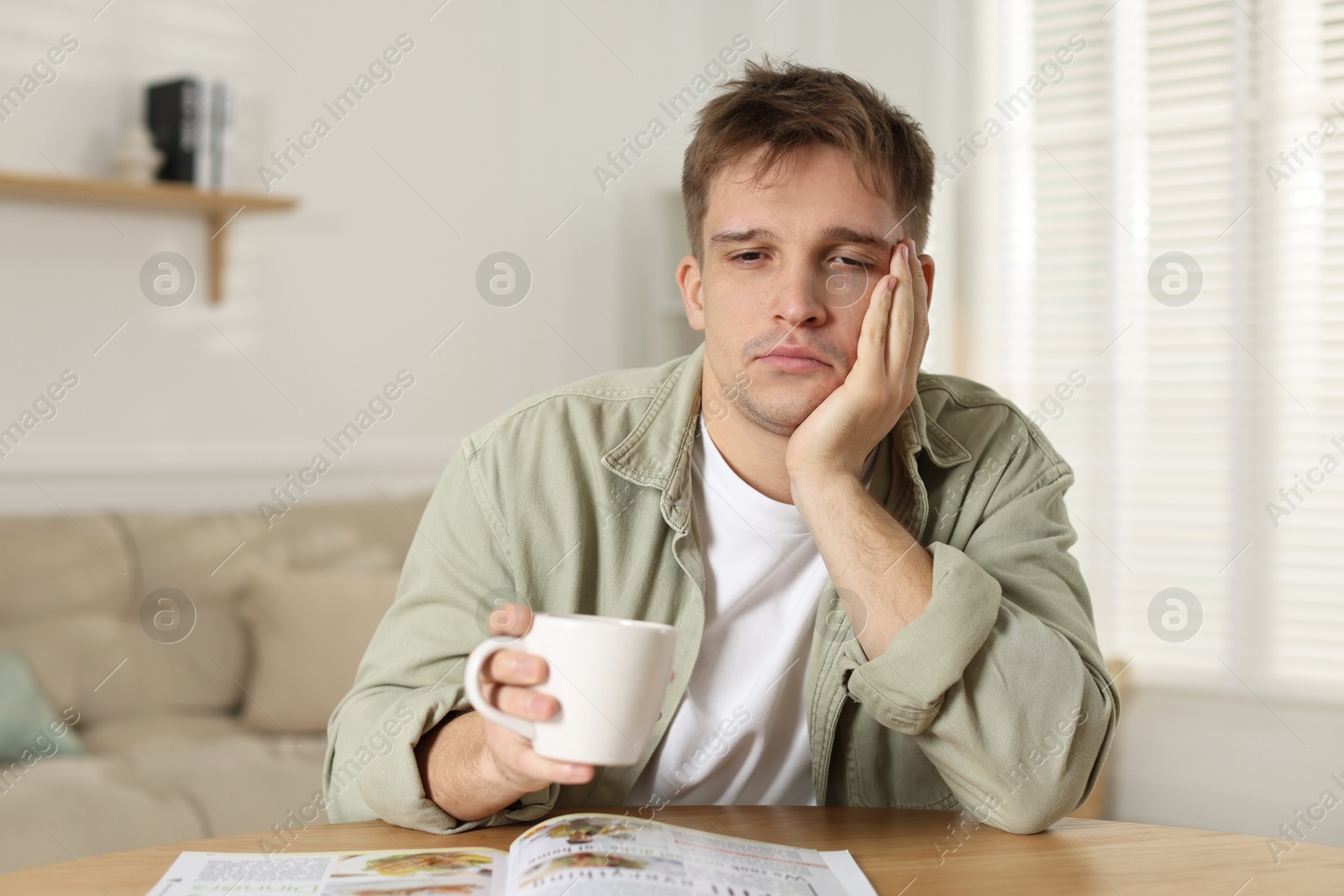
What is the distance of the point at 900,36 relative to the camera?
10.7ft

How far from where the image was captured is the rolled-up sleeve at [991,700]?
979 mm

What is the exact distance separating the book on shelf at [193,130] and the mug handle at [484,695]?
2.30m

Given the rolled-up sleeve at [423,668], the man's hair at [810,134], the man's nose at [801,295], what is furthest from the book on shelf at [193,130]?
the man's nose at [801,295]

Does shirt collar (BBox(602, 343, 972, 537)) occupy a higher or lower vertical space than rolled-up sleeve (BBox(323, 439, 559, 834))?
higher

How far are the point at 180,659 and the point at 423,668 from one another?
5.20 ft

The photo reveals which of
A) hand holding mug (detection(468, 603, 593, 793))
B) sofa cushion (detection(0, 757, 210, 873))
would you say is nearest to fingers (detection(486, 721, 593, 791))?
hand holding mug (detection(468, 603, 593, 793))

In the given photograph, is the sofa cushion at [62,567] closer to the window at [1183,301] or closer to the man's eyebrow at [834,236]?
the man's eyebrow at [834,236]

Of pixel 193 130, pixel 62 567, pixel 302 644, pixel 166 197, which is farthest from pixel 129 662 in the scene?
pixel 193 130

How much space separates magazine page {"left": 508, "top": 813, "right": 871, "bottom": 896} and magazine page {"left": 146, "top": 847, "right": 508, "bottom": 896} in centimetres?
3

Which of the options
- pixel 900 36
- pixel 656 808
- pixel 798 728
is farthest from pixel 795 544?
pixel 900 36

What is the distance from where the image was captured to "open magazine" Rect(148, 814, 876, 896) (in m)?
0.73

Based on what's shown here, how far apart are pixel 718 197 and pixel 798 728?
0.60 m

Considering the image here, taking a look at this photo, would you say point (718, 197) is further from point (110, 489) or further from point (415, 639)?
point (110, 489)

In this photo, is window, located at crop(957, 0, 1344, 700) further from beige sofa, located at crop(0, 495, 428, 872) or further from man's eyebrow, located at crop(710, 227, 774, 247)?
man's eyebrow, located at crop(710, 227, 774, 247)
